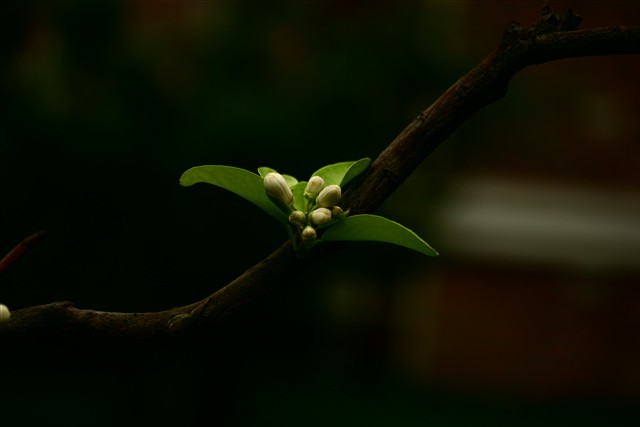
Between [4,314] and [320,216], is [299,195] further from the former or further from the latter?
[4,314]

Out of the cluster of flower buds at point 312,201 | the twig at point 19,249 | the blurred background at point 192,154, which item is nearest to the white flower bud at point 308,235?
the cluster of flower buds at point 312,201

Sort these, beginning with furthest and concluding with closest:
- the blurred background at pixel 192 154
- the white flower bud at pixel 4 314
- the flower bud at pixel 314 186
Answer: the blurred background at pixel 192 154, the flower bud at pixel 314 186, the white flower bud at pixel 4 314

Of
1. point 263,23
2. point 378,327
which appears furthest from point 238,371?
point 378,327

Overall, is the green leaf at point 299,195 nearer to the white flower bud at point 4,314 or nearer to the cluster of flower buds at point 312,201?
the cluster of flower buds at point 312,201

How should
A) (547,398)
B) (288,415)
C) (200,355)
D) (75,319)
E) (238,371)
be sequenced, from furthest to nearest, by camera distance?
1. (547,398)
2. (288,415)
3. (238,371)
4. (200,355)
5. (75,319)

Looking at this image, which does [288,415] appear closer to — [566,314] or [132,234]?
[132,234]

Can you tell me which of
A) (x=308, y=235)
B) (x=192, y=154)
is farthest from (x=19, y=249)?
(x=192, y=154)

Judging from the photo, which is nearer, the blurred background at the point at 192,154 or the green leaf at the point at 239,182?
the green leaf at the point at 239,182
